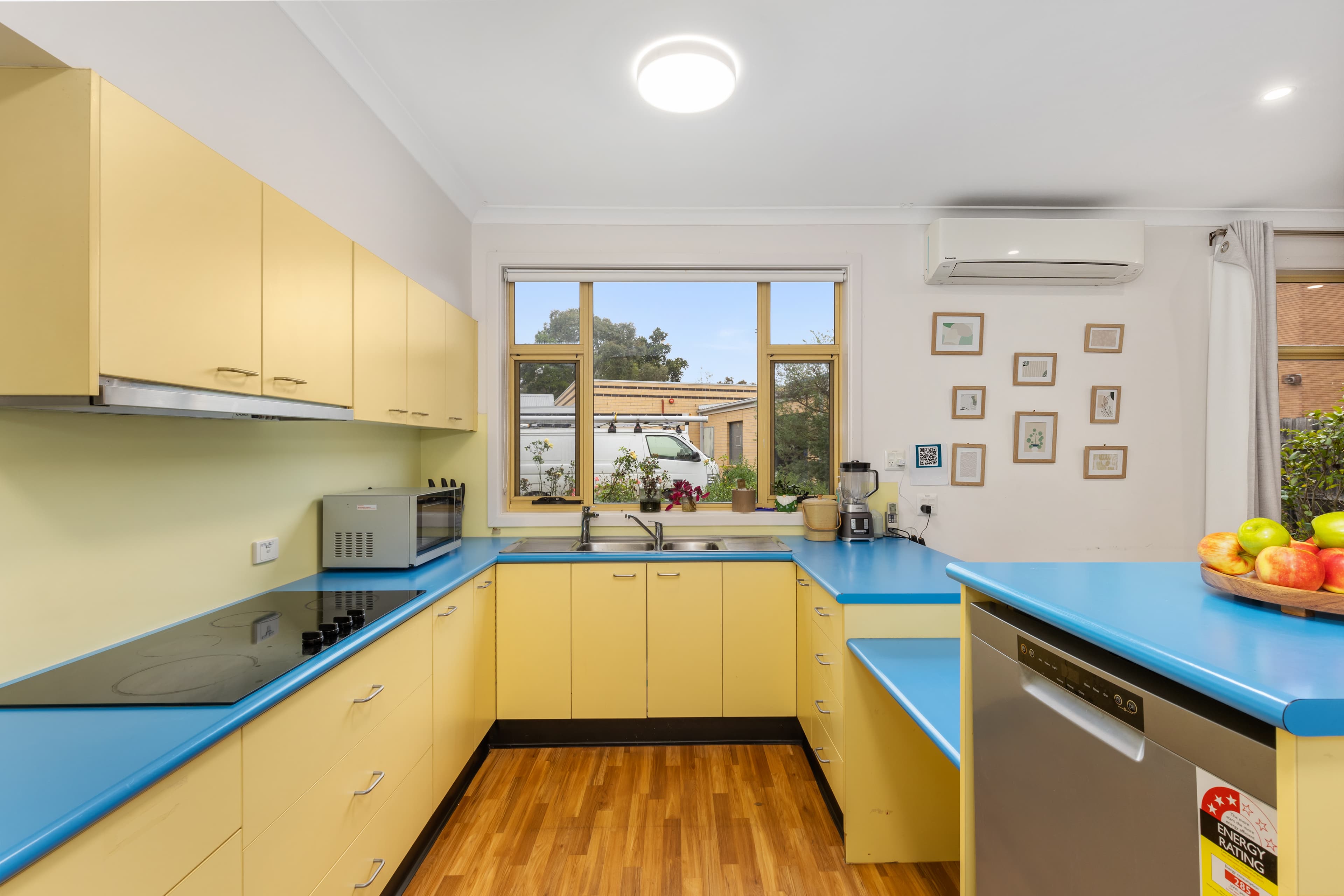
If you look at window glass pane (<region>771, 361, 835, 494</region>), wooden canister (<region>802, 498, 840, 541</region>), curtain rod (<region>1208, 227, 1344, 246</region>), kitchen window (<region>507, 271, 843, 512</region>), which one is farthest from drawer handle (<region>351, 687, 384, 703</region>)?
curtain rod (<region>1208, 227, 1344, 246</region>)

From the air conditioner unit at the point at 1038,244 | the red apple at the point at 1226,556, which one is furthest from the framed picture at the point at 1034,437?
the red apple at the point at 1226,556

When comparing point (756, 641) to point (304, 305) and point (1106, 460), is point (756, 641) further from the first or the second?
point (1106, 460)

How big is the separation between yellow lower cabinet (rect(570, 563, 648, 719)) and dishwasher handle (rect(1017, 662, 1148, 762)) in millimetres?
1867

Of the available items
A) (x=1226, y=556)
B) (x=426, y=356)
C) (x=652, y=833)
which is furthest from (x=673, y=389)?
(x=1226, y=556)

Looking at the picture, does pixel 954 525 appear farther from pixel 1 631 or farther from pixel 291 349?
pixel 1 631

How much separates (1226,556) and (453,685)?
2.24 m

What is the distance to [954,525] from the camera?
10.5 feet

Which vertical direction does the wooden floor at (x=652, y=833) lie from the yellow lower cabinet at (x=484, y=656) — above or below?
below

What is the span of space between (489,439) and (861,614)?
2169 mm

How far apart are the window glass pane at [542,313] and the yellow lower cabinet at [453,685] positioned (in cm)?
156

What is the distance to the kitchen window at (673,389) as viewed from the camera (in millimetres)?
3314

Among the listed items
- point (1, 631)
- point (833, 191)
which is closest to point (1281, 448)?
point (833, 191)

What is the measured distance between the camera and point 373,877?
150 cm

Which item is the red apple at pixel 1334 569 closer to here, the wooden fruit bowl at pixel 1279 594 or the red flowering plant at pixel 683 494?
the wooden fruit bowl at pixel 1279 594
